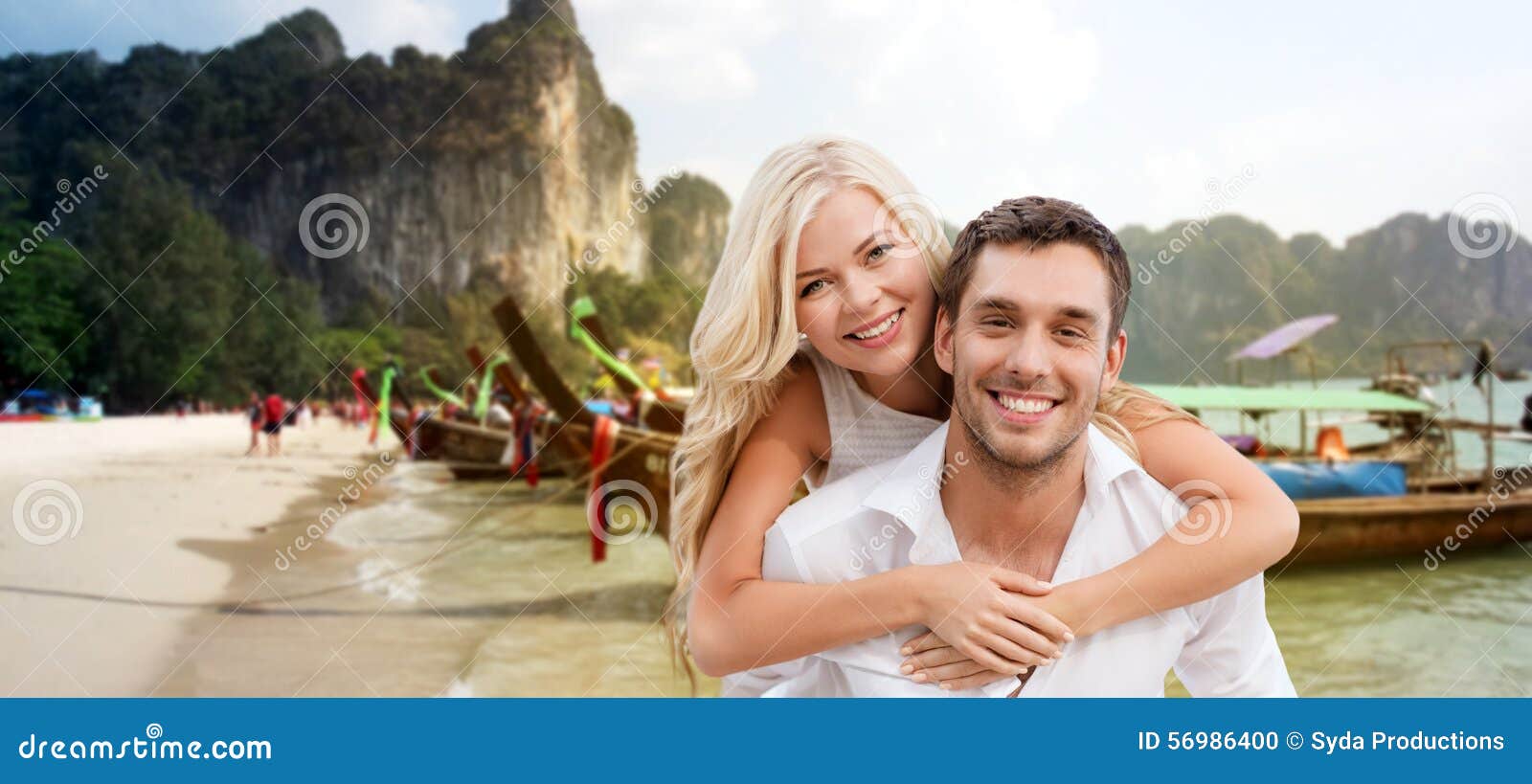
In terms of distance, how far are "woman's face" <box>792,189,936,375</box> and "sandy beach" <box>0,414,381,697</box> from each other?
6685mm

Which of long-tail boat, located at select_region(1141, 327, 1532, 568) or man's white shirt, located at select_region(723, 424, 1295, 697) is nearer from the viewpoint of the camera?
man's white shirt, located at select_region(723, 424, 1295, 697)

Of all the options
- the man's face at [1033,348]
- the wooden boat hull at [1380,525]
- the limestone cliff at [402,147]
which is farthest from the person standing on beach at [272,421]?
the limestone cliff at [402,147]

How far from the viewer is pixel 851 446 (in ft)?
7.06

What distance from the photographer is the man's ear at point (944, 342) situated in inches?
71.6

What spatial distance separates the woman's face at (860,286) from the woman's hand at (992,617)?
48 cm

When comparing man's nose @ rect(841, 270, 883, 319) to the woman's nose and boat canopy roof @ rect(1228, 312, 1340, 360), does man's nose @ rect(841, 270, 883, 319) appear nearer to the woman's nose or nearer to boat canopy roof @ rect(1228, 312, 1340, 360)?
the woman's nose

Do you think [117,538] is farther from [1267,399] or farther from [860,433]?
[860,433]

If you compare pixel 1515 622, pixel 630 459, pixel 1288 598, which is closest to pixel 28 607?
pixel 630 459

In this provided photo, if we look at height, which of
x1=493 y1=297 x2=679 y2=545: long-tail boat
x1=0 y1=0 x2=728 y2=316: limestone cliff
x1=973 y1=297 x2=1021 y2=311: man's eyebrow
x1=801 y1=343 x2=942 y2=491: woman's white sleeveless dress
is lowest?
x1=493 y1=297 x2=679 y2=545: long-tail boat

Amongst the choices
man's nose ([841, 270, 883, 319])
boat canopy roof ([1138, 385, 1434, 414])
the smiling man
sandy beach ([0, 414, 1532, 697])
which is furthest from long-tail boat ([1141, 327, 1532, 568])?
man's nose ([841, 270, 883, 319])

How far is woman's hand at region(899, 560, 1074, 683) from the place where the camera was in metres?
1.61

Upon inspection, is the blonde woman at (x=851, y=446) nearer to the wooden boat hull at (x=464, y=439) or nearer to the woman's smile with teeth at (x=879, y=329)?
the woman's smile with teeth at (x=879, y=329)
